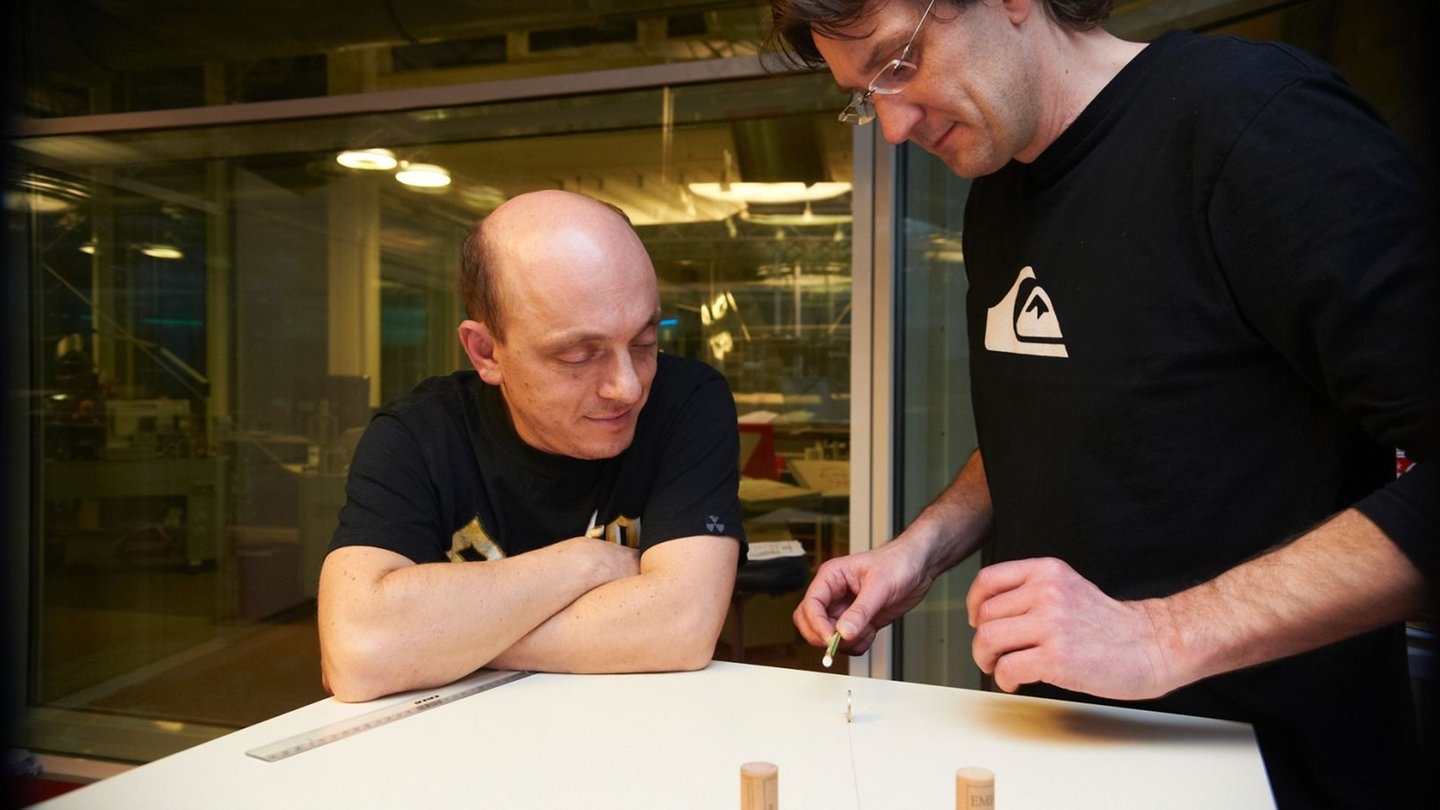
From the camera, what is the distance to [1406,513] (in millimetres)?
862

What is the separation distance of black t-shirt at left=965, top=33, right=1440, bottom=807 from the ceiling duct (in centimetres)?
199

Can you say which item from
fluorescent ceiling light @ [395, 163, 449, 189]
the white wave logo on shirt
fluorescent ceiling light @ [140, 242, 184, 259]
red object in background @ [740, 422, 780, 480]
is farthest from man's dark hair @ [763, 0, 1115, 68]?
fluorescent ceiling light @ [140, 242, 184, 259]

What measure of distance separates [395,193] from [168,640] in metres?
2.03

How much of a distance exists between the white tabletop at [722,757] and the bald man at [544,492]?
128 millimetres

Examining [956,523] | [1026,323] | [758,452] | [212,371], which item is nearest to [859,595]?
[956,523]

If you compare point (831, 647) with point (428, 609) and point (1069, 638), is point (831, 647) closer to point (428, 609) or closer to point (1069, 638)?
point (1069, 638)

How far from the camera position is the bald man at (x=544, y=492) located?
50.6 inches

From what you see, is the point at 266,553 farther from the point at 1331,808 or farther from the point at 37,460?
the point at 1331,808

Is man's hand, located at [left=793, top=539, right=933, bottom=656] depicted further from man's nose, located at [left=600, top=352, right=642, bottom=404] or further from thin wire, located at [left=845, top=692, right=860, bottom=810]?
man's nose, located at [left=600, top=352, right=642, bottom=404]

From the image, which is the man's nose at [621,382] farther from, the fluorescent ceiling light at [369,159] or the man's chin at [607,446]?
the fluorescent ceiling light at [369,159]

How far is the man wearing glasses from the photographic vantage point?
2.99 ft

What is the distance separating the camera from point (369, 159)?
3836mm

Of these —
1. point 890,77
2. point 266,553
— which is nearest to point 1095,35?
point 890,77

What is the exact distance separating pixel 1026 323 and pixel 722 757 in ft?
2.18
